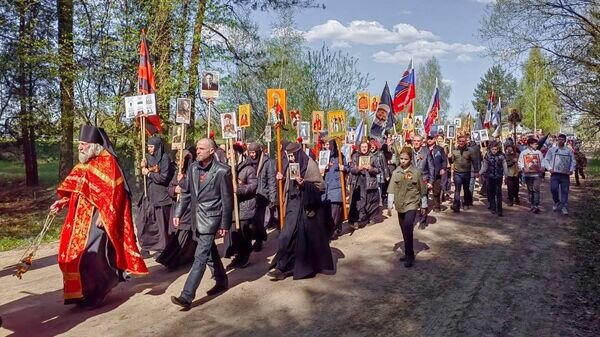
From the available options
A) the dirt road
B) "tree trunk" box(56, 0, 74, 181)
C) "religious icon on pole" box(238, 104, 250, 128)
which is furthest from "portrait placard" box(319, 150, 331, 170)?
"tree trunk" box(56, 0, 74, 181)

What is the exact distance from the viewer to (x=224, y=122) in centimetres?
995

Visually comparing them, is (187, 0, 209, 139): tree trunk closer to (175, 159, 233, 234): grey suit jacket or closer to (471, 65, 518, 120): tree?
(175, 159, 233, 234): grey suit jacket

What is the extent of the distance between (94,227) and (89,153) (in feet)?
2.91

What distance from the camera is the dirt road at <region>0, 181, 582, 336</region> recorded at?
5539mm

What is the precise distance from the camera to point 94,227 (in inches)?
245

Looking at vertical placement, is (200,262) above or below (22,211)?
above

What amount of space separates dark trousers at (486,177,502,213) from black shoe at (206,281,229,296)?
8.11 m

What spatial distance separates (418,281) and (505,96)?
74.2 metres

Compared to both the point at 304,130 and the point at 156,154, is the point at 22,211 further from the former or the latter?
the point at 156,154

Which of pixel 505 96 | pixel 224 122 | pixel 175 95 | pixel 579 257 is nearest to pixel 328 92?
pixel 175 95

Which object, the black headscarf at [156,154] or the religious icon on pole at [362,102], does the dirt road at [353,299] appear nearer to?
the black headscarf at [156,154]

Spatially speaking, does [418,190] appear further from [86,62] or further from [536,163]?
[86,62]

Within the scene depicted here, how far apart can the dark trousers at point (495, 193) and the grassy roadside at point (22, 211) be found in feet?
33.4

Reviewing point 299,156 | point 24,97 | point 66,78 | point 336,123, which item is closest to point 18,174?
point 24,97
